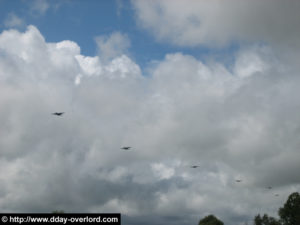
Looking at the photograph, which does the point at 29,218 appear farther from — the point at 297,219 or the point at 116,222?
the point at 297,219

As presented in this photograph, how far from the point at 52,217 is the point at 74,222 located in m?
3.91

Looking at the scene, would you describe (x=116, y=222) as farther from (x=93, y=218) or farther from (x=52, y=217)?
(x=52, y=217)

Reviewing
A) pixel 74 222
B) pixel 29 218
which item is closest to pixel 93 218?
pixel 74 222

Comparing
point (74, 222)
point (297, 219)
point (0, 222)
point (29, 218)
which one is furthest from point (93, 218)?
point (297, 219)

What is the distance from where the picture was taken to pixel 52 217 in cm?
5781

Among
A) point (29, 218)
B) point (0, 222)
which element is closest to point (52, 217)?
point (29, 218)

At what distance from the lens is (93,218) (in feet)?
195

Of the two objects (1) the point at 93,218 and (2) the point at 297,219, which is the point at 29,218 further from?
(2) the point at 297,219

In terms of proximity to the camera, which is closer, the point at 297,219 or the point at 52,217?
the point at 52,217

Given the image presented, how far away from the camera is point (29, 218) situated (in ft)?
192

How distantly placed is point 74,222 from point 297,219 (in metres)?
173

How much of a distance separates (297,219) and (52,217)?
17633 cm

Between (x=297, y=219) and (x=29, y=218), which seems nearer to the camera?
(x=29, y=218)

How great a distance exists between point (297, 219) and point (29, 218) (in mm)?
177897
